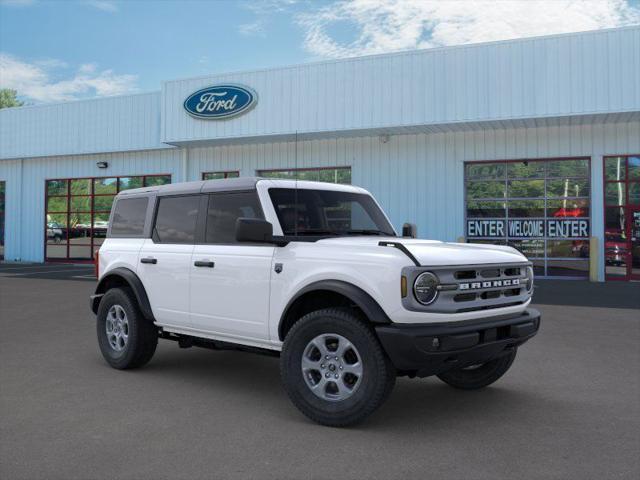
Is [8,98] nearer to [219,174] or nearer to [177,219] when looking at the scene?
[219,174]

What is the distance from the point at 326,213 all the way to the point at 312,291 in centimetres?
107

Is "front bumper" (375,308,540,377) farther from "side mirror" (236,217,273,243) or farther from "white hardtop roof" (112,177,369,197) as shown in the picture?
"white hardtop roof" (112,177,369,197)

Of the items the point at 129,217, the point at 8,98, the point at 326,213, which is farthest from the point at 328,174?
the point at 8,98

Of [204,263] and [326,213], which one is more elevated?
[326,213]

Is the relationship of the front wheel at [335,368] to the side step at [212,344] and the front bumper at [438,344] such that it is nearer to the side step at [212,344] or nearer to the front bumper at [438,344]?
the front bumper at [438,344]

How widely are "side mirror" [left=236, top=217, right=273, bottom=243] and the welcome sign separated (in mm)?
15012

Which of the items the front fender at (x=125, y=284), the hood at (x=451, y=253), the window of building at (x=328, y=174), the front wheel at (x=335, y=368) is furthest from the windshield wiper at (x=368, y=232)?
the window of building at (x=328, y=174)

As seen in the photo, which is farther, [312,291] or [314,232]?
[314,232]

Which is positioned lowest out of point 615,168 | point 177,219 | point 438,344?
point 438,344

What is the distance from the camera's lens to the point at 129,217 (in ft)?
21.7

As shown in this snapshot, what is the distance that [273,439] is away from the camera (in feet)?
13.8

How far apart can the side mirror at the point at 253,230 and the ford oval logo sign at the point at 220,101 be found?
16.1 meters

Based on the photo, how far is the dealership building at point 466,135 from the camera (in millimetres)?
16516

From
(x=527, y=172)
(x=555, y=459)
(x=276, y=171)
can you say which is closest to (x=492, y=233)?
(x=527, y=172)
